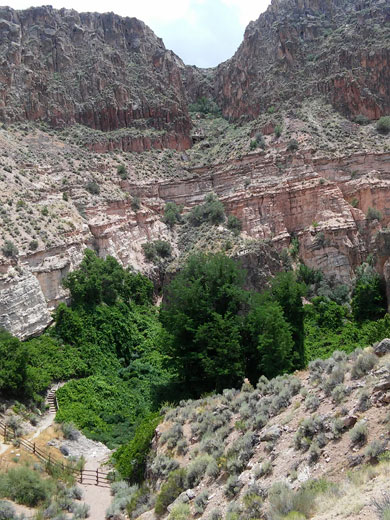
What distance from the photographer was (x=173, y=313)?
28.7 m

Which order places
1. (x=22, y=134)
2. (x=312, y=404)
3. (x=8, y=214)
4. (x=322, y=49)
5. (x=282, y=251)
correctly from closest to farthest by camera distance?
(x=312, y=404) < (x=8, y=214) < (x=282, y=251) < (x=22, y=134) < (x=322, y=49)

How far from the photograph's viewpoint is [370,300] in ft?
118

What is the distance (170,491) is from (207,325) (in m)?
13.0

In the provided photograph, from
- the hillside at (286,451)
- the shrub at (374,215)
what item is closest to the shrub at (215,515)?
the hillside at (286,451)

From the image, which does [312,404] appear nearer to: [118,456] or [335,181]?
[118,456]

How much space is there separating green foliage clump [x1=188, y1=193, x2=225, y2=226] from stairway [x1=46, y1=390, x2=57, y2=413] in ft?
80.2

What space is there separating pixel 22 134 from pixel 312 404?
44021mm

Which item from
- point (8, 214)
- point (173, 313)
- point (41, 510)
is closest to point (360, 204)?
point (173, 313)

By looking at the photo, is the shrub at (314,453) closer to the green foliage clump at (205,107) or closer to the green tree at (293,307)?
the green tree at (293,307)

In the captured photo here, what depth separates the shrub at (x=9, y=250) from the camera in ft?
99.3

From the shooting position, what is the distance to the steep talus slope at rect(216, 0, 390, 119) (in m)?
54.1

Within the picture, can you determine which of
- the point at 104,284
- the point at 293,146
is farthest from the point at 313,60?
the point at 104,284

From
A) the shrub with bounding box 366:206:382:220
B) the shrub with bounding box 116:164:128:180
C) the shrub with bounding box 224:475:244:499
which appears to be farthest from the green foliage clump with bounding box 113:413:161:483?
A: the shrub with bounding box 116:164:128:180

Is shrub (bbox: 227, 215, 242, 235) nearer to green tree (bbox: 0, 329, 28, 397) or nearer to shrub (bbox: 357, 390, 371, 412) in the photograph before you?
green tree (bbox: 0, 329, 28, 397)
